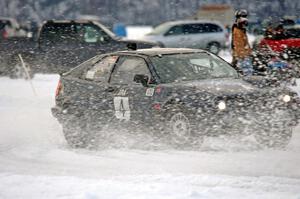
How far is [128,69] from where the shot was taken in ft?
27.6

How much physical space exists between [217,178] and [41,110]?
671 cm

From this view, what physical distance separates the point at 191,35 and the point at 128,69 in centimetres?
1823

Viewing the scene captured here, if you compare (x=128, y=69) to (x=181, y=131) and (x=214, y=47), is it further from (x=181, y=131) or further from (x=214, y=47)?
(x=214, y=47)

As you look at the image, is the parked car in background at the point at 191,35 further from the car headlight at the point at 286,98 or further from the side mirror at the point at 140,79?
the car headlight at the point at 286,98

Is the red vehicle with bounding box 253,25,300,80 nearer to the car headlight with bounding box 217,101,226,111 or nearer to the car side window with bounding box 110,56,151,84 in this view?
the car side window with bounding box 110,56,151,84

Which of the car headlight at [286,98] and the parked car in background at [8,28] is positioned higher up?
the car headlight at [286,98]

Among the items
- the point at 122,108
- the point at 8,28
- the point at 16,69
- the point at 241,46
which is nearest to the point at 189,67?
the point at 122,108

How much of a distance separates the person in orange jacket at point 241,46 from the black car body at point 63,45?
18.6 feet

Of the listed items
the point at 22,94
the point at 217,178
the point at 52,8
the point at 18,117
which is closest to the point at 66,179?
the point at 217,178

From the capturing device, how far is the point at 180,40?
85.4ft

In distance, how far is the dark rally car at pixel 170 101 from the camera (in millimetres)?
7398

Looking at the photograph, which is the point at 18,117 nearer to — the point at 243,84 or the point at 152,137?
the point at 152,137

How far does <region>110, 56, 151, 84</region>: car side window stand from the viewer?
8.25 m

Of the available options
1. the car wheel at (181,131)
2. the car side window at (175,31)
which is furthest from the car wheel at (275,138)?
the car side window at (175,31)
